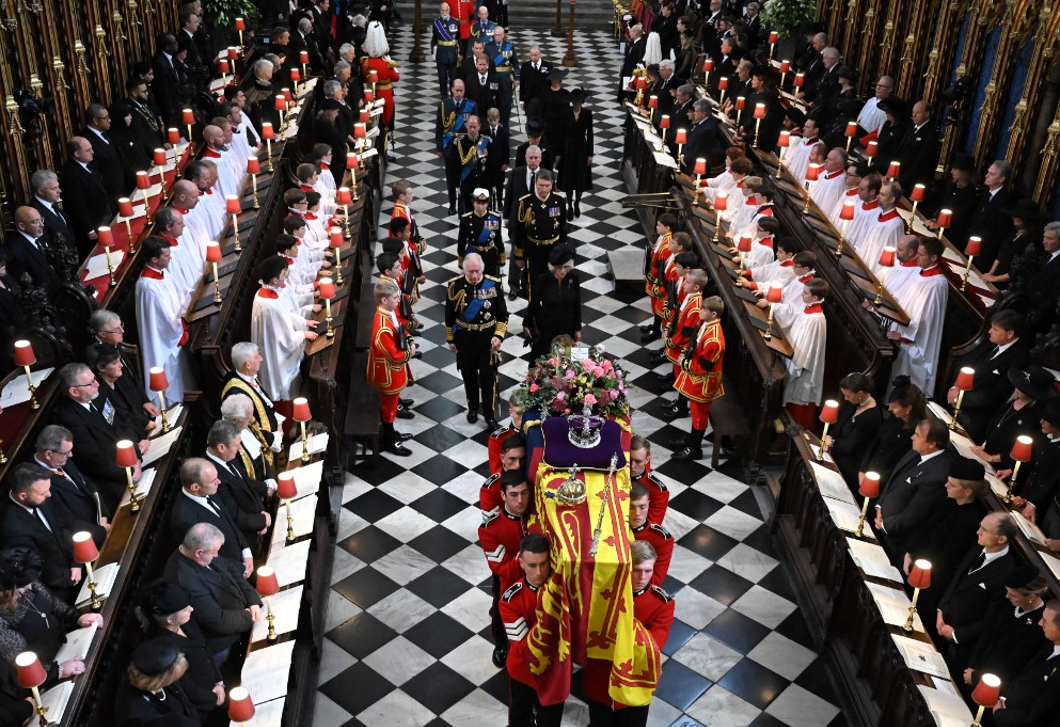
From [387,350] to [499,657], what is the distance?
9.86ft

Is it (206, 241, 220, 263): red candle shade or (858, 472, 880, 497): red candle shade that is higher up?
(206, 241, 220, 263): red candle shade

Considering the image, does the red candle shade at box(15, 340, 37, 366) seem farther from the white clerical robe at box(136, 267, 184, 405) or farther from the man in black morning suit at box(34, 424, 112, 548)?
the white clerical robe at box(136, 267, 184, 405)

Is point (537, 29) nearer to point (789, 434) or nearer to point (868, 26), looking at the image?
point (868, 26)

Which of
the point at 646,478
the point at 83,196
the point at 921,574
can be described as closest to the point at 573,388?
the point at 646,478

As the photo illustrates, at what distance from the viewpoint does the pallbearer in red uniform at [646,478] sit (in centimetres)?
703

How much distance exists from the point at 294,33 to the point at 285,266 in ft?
31.6

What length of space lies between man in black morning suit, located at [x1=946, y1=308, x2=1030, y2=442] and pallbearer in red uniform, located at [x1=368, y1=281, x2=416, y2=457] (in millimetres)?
4631

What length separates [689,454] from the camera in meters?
9.91

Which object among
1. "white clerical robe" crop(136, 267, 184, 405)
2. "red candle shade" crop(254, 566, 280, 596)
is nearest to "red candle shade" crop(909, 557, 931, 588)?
"red candle shade" crop(254, 566, 280, 596)

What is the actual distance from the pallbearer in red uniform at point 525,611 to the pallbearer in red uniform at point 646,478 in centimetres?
116

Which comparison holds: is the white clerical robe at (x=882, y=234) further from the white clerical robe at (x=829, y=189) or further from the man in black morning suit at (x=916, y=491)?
the man in black morning suit at (x=916, y=491)

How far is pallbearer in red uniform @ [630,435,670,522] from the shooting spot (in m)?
7.03

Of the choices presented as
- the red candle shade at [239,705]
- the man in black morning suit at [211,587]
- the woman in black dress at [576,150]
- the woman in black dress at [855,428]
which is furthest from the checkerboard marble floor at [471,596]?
the woman in black dress at [576,150]

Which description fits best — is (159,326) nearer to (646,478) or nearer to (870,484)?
(646,478)
